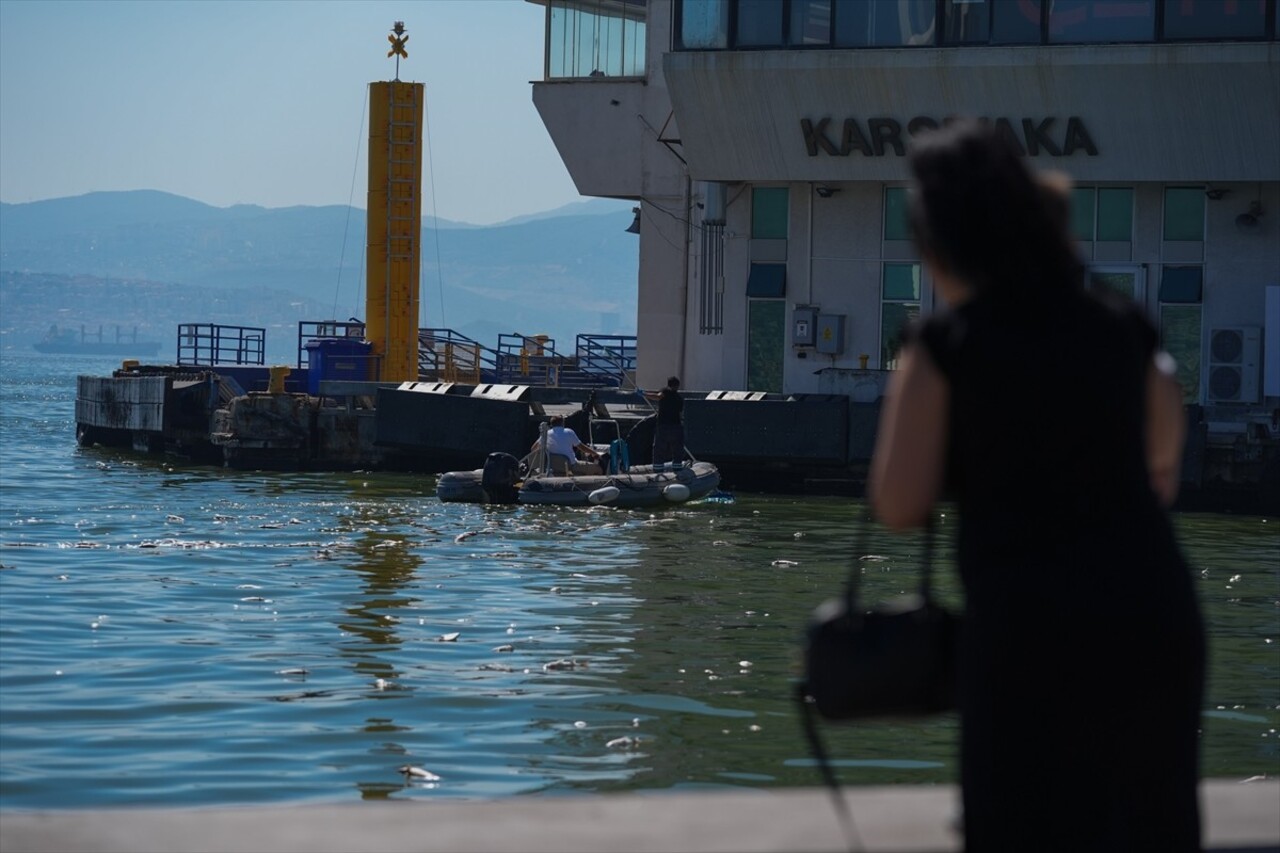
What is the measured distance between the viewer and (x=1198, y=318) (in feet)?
108

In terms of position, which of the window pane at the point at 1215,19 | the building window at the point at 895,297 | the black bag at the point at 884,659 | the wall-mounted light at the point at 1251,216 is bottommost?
the black bag at the point at 884,659

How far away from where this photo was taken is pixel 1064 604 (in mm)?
2877

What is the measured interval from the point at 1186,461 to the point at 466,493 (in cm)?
1133

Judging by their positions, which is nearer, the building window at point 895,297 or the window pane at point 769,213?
the building window at point 895,297

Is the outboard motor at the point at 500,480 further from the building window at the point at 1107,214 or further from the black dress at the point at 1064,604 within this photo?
the black dress at the point at 1064,604

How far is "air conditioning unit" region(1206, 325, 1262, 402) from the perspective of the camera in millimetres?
31875

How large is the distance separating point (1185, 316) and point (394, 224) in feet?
53.9

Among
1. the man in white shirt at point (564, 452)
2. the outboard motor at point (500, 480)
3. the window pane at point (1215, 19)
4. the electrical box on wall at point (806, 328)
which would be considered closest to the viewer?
the outboard motor at point (500, 480)

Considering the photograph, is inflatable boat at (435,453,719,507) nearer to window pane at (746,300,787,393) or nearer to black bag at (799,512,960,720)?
window pane at (746,300,787,393)

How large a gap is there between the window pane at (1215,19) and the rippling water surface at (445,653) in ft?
28.9

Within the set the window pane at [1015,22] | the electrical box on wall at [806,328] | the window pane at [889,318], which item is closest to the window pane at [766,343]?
the electrical box on wall at [806,328]

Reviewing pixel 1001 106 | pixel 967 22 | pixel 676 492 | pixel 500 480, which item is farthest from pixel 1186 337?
pixel 500 480

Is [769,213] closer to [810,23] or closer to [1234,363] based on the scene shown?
[810,23]

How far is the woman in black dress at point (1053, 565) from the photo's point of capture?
2.88 metres
